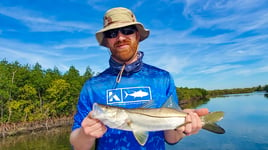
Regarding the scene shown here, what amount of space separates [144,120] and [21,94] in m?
79.2

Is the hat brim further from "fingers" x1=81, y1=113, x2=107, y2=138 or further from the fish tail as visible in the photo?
the fish tail

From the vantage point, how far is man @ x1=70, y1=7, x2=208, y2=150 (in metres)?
4.38

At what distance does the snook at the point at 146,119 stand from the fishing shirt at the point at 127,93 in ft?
1.79

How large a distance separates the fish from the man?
480 mm

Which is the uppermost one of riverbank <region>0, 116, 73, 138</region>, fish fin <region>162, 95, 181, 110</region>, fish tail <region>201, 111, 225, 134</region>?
fish fin <region>162, 95, 181, 110</region>

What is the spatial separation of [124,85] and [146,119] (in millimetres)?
992

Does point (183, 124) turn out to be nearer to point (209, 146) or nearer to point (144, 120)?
point (144, 120)

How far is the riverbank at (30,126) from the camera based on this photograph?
209ft

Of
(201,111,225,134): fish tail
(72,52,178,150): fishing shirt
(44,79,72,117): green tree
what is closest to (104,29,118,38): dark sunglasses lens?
(72,52,178,150): fishing shirt

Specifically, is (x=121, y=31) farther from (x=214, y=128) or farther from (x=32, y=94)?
(x=32, y=94)

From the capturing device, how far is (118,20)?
4633mm

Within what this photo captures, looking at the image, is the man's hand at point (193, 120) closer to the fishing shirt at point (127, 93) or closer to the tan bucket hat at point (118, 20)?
the fishing shirt at point (127, 93)

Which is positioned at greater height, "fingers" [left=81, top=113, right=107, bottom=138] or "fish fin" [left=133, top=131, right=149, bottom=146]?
"fingers" [left=81, top=113, right=107, bottom=138]

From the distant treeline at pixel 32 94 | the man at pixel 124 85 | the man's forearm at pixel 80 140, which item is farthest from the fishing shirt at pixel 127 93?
the distant treeline at pixel 32 94
